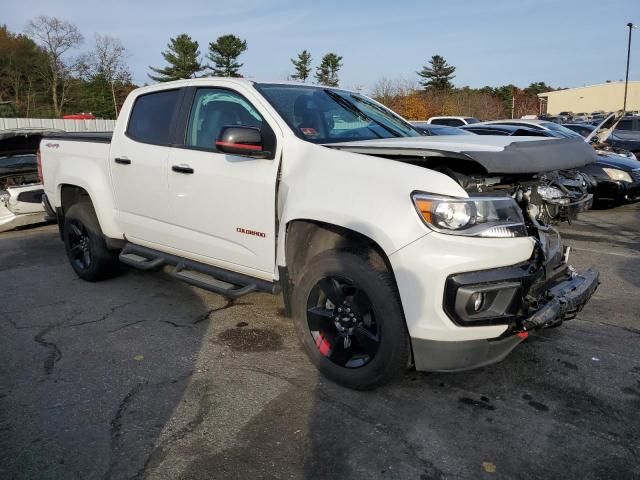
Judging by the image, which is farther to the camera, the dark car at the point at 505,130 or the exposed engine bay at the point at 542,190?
the dark car at the point at 505,130

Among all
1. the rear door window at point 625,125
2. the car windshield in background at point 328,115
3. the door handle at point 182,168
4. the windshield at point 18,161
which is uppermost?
the rear door window at point 625,125

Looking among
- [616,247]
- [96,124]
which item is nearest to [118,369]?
[616,247]

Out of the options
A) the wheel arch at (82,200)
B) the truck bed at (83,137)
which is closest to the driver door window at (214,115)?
the truck bed at (83,137)

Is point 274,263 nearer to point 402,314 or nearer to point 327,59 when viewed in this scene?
point 402,314

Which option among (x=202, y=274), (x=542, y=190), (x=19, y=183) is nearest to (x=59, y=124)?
(x=19, y=183)

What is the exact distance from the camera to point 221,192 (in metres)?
3.93

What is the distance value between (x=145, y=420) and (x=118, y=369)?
0.78m

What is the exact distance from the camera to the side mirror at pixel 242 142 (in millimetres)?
3437

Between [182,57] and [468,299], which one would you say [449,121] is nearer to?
[468,299]

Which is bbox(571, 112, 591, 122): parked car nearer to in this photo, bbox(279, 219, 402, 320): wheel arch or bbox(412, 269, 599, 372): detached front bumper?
bbox(412, 269, 599, 372): detached front bumper

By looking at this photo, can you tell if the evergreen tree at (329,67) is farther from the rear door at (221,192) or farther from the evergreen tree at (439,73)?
the rear door at (221,192)

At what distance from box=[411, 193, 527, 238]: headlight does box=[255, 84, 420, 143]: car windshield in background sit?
3.65 feet

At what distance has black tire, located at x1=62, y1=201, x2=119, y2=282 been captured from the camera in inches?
214

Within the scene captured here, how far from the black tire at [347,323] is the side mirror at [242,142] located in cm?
84
